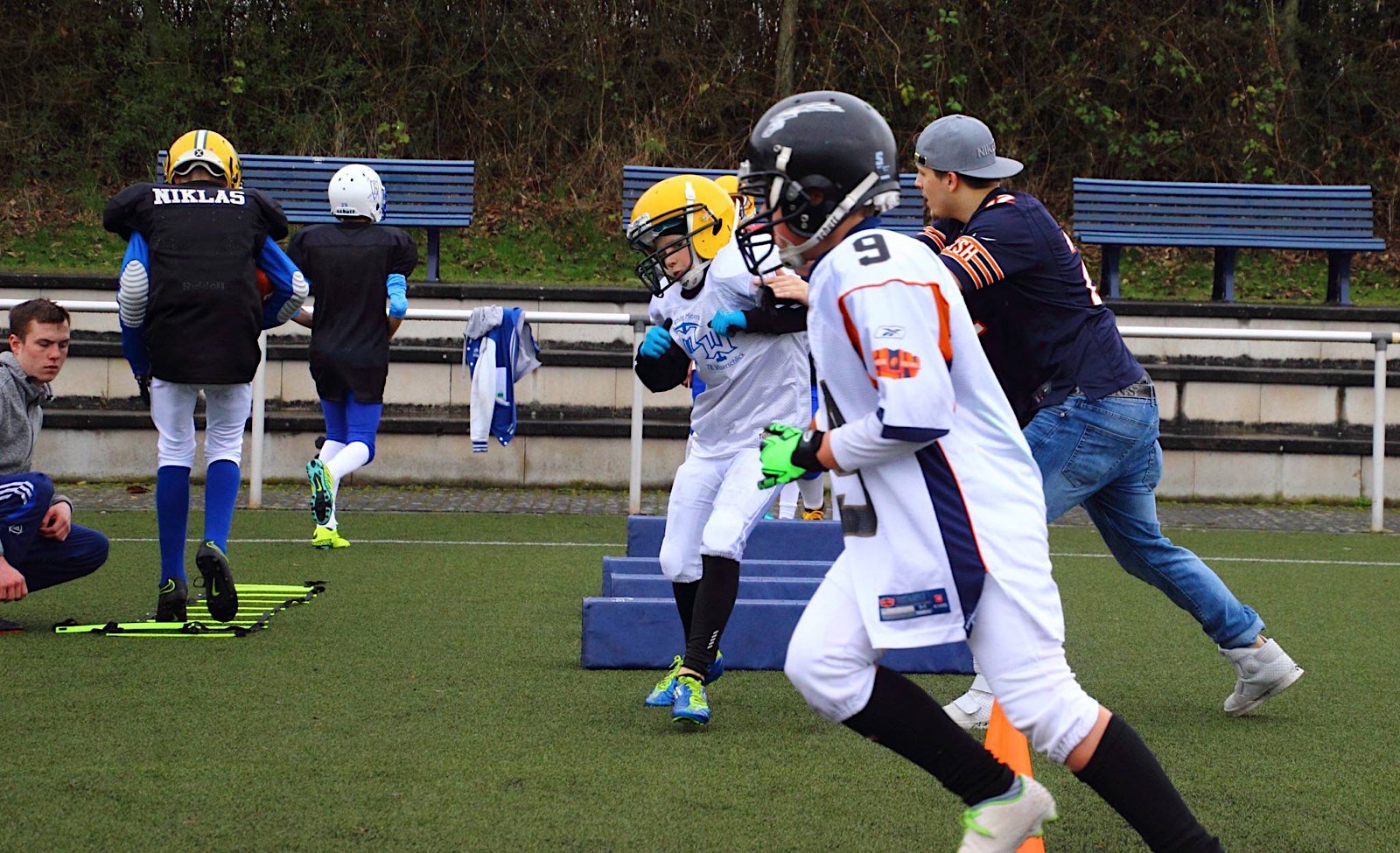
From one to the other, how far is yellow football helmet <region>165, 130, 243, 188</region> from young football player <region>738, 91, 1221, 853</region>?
156 inches

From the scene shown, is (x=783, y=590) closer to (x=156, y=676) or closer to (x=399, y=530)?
(x=156, y=676)

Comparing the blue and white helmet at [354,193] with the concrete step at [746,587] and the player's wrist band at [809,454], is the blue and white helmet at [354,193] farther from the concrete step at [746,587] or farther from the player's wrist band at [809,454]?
the player's wrist band at [809,454]

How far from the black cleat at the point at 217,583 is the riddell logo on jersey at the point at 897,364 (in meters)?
3.92

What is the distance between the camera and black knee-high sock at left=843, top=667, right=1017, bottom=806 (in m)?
3.15

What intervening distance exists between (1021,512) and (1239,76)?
15812 mm

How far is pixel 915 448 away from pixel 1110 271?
11608 mm

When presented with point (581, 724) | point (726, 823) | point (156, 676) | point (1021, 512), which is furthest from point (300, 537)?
point (1021, 512)

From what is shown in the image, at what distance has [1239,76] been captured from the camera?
17453mm

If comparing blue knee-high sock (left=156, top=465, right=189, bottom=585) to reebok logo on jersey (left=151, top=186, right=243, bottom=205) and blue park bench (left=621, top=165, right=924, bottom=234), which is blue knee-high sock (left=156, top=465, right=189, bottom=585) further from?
blue park bench (left=621, top=165, right=924, bottom=234)

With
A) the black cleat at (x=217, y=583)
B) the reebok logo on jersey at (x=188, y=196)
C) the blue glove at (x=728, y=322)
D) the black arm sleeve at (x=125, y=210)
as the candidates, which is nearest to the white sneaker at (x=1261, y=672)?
the blue glove at (x=728, y=322)

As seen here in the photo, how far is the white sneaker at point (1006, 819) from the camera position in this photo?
3123mm

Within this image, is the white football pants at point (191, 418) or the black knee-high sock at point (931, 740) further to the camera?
the white football pants at point (191, 418)

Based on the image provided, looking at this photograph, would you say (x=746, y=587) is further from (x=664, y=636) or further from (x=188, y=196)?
(x=188, y=196)

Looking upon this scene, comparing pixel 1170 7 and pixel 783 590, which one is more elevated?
pixel 1170 7
